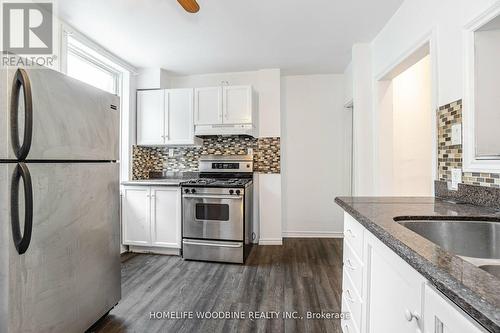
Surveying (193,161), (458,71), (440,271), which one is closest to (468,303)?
(440,271)

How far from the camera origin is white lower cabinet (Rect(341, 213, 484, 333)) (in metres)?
0.57

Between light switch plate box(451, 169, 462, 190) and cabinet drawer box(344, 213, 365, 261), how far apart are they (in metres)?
0.64

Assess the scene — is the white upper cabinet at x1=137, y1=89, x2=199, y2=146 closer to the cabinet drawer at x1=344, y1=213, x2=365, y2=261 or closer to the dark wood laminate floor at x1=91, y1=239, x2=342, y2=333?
the dark wood laminate floor at x1=91, y1=239, x2=342, y2=333

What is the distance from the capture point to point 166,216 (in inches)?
120

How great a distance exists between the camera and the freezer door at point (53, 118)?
1.15 metres

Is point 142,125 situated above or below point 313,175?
above

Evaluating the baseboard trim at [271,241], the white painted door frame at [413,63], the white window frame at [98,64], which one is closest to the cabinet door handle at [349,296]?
the white painted door frame at [413,63]

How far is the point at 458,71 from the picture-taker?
139cm

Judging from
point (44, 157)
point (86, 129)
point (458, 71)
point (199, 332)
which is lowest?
point (199, 332)

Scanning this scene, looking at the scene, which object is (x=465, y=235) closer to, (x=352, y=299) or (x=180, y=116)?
(x=352, y=299)

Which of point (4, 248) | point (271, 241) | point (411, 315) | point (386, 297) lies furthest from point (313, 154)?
point (4, 248)

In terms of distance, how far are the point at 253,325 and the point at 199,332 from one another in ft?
1.26

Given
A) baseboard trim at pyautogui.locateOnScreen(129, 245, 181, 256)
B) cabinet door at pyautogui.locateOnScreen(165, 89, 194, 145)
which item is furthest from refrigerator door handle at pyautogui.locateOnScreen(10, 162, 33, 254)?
cabinet door at pyautogui.locateOnScreen(165, 89, 194, 145)

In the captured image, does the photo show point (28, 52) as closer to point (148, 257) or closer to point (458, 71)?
point (148, 257)
